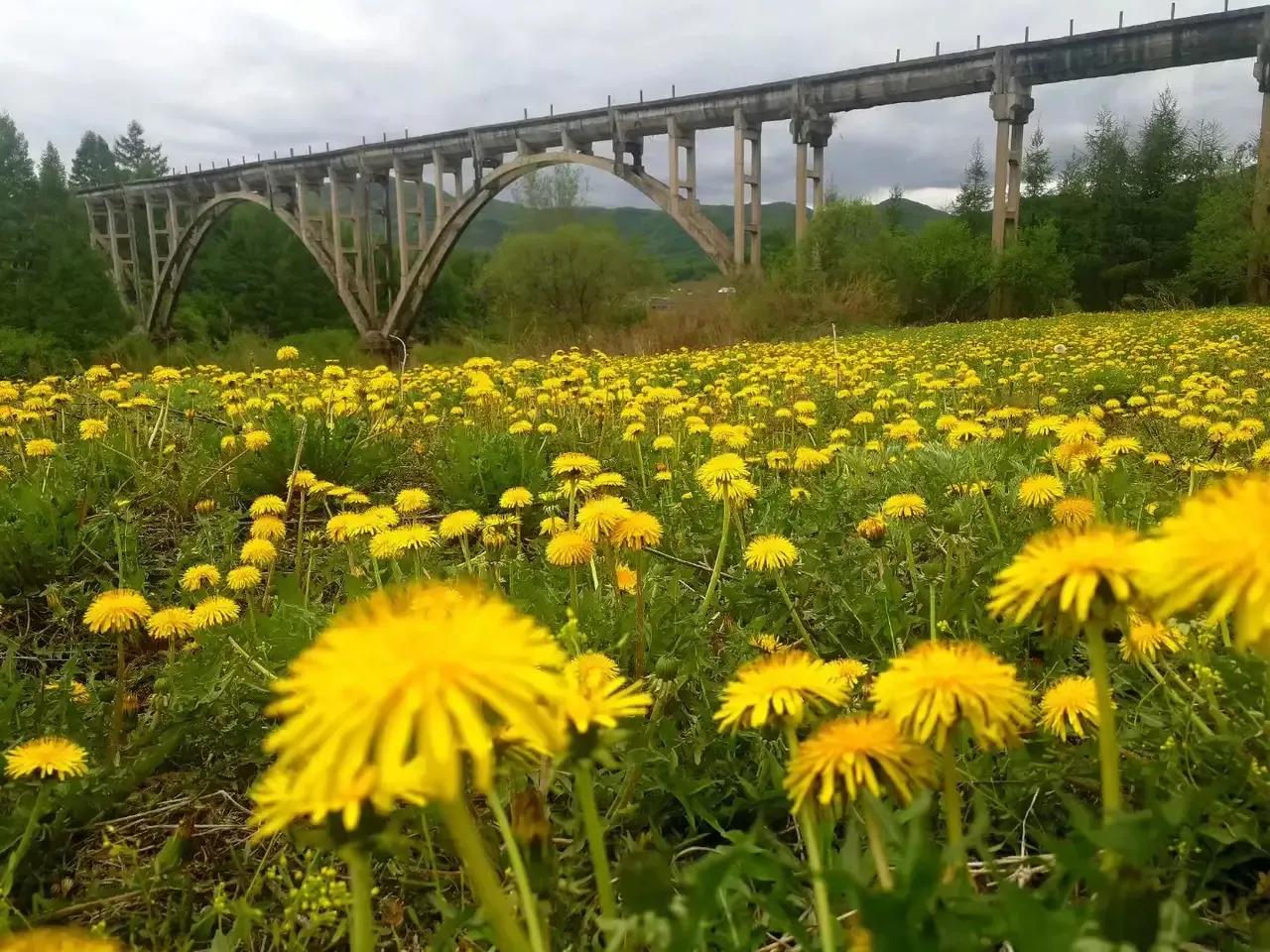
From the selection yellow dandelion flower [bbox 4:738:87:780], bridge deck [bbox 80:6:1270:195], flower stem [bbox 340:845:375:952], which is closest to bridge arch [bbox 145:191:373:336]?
bridge deck [bbox 80:6:1270:195]

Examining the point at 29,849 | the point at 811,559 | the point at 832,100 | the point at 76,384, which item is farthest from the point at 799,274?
the point at 29,849

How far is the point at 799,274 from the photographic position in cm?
1800

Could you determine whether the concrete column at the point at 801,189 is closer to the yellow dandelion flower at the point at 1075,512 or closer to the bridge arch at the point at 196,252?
the bridge arch at the point at 196,252

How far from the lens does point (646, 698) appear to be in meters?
0.68

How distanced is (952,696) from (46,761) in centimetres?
116

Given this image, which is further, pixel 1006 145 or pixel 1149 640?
pixel 1006 145

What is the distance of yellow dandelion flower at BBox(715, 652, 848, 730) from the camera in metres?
0.72

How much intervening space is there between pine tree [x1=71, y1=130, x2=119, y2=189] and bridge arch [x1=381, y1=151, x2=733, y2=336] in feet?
156

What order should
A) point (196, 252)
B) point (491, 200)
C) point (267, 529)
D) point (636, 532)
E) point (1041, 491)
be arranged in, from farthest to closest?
point (196, 252) → point (491, 200) → point (267, 529) → point (1041, 491) → point (636, 532)

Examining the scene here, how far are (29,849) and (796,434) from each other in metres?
3.34

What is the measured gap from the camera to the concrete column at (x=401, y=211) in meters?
23.7

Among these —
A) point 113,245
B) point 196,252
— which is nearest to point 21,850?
point 196,252

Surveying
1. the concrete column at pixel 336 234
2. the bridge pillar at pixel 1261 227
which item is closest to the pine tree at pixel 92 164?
the concrete column at pixel 336 234

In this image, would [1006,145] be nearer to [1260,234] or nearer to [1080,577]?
[1260,234]
